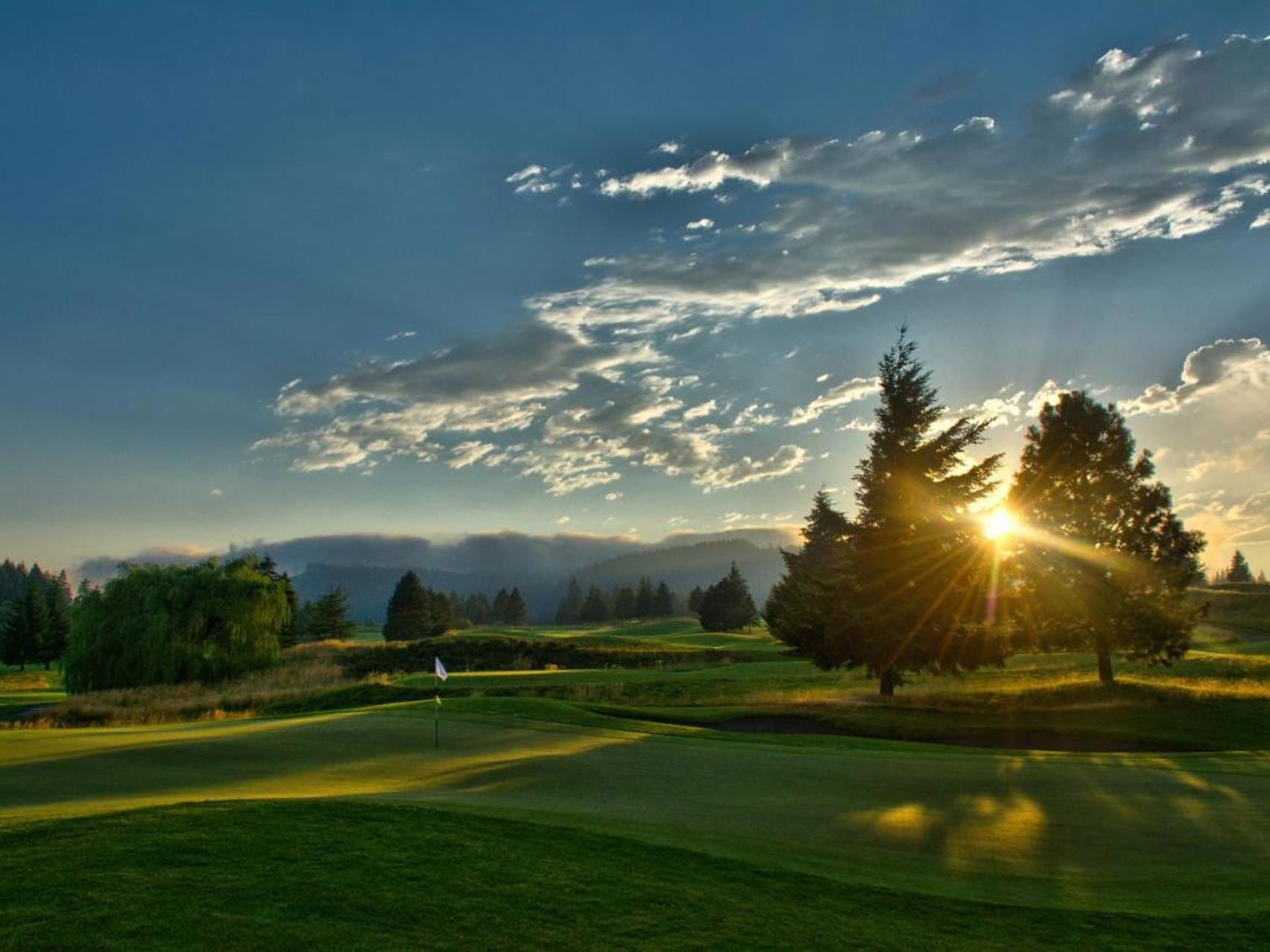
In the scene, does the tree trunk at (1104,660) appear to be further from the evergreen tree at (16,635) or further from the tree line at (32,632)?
the evergreen tree at (16,635)

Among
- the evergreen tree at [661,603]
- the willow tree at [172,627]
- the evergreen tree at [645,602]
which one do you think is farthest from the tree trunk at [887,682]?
the evergreen tree at [645,602]

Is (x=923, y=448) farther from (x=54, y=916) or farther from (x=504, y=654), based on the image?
(x=504, y=654)

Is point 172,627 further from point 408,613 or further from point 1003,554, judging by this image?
point 408,613

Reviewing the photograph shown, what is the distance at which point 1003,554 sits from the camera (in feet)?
116

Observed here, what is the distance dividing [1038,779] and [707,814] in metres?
8.40

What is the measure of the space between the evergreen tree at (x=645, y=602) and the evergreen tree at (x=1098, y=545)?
119m

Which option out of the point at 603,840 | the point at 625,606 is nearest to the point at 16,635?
the point at 603,840

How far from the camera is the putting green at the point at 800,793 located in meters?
10.4

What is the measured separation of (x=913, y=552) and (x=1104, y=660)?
8.41 metres

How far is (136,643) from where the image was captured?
4828cm

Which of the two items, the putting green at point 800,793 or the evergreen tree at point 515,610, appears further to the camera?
the evergreen tree at point 515,610

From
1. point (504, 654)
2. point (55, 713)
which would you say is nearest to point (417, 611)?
point (504, 654)

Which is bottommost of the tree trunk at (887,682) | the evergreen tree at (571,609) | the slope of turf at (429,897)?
the evergreen tree at (571,609)

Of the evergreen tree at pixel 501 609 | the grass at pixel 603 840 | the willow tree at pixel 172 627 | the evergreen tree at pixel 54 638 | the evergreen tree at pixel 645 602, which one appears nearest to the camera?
the grass at pixel 603 840
